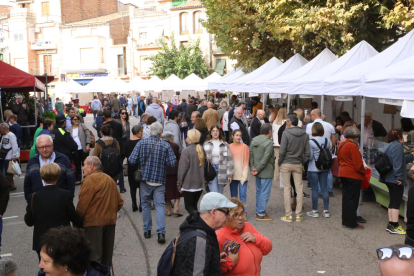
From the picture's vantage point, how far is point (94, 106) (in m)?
24.8

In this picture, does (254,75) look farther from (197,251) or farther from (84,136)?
(197,251)

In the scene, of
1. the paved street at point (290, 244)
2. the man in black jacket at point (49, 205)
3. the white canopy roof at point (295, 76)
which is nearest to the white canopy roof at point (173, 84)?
the white canopy roof at point (295, 76)

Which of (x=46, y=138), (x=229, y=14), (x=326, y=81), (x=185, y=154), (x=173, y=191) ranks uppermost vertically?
(x=229, y=14)

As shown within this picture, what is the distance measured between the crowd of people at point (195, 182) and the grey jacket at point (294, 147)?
0.02 metres

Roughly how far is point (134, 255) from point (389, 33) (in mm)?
12627

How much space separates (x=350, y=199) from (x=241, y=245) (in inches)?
170

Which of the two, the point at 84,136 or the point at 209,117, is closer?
the point at 84,136

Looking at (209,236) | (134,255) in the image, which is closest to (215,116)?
(134,255)

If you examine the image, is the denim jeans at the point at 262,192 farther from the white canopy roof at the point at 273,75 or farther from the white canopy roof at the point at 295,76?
the white canopy roof at the point at 273,75

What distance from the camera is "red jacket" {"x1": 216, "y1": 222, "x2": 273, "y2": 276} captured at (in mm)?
3504

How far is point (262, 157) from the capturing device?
793 centimetres

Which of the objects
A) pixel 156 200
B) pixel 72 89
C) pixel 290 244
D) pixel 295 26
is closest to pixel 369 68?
pixel 290 244

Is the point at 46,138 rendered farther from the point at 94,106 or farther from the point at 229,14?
the point at 94,106

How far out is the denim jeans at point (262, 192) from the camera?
317 inches
